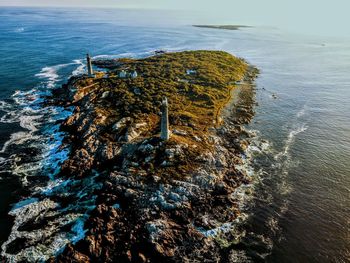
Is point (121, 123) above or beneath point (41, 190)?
above

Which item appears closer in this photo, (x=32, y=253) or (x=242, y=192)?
(x=32, y=253)

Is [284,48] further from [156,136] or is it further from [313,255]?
[313,255]

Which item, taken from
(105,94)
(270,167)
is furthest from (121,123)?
(270,167)

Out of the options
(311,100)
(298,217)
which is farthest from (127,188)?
(311,100)

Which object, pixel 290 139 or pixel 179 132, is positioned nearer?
pixel 179 132

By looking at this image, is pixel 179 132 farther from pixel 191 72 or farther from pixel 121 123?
pixel 191 72

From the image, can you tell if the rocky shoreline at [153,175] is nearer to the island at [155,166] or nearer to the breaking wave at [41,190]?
the island at [155,166]

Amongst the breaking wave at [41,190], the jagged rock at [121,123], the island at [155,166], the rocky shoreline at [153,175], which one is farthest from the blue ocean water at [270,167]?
the jagged rock at [121,123]

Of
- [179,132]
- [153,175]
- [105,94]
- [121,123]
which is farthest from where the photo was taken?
[105,94]
